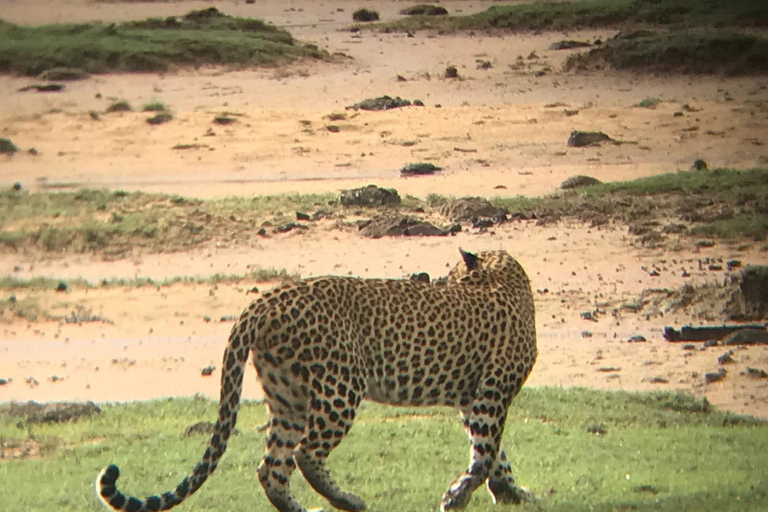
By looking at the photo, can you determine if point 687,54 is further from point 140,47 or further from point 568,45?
point 140,47

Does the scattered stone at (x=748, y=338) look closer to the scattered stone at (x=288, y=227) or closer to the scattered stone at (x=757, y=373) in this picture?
the scattered stone at (x=757, y=373)

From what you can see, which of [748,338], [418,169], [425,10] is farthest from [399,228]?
[425,10]

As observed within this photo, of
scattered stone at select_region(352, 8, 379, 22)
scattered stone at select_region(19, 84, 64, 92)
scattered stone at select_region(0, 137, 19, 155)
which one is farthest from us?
scattered stone at select_region(352, 8, 379, 22)

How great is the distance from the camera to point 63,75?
32375 millimetres

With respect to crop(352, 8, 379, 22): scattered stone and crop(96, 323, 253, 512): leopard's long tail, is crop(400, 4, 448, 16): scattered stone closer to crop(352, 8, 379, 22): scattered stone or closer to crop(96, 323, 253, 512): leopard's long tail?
crop(352, 8, 379, 22): scattered stone

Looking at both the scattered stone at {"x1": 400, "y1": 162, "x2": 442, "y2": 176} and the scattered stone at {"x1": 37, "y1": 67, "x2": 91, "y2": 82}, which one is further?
the scattered stone at {"x1": 37, "y1": 67, "x2": 91, "y2": 82}

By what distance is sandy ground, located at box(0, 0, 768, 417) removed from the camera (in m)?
13.5

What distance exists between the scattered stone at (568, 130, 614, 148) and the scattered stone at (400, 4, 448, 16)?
18.8m

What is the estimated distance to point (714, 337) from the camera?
45.2 feet

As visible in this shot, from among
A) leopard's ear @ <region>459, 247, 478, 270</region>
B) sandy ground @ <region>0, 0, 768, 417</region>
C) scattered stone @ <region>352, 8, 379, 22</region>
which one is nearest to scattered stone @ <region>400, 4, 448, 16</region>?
scattered stone @ <region>352, 8, 379, 22</region>

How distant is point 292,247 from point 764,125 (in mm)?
10341

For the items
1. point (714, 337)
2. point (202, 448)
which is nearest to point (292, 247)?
point (714, 337)

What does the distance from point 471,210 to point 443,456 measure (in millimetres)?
9763

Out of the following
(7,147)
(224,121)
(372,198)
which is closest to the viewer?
(372,198)
